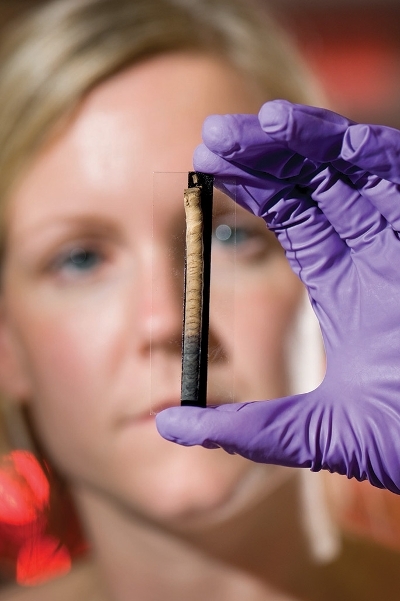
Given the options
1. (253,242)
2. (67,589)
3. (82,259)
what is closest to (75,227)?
(82,259)

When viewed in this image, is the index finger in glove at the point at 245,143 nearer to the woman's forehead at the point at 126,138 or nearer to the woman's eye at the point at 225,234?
the woman's eye at the point at 225,234

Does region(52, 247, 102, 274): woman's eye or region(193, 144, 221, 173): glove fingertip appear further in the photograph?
region(52, 247, 102, 274): woman's eye

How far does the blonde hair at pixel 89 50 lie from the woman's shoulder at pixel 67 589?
909 mm

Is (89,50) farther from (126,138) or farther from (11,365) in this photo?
(11,365)

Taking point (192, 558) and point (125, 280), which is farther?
point (192, 558)

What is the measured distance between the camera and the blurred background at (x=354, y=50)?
62.7 inches

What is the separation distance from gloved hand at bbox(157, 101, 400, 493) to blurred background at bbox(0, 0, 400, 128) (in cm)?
88

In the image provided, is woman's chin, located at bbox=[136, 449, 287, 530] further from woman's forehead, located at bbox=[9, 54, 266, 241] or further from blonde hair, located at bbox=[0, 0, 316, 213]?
blonde hair, located at bbox=[0, 0, 316, 213]

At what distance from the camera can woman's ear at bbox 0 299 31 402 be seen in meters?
1.31

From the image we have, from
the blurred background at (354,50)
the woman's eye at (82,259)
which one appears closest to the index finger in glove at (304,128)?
the woman's eye at (82,259)

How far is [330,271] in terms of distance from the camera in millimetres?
851

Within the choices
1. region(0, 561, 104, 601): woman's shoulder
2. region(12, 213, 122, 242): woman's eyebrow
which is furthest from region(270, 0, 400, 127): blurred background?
region(0, 561, 104, 601): woman's shoulder

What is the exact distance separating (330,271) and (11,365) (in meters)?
0.81

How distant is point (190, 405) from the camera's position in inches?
30.8
